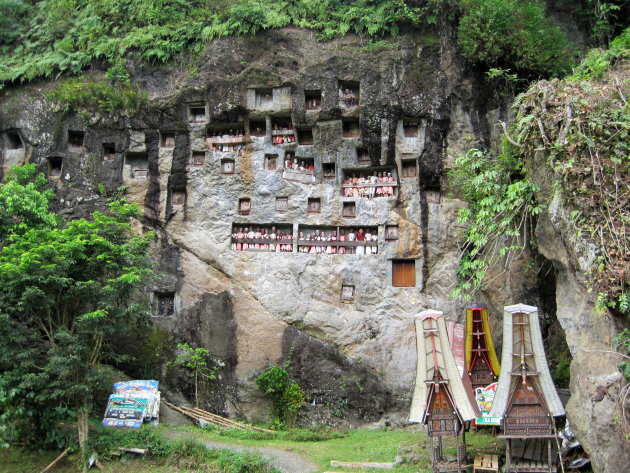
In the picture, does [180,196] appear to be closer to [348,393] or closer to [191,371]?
[191,371]

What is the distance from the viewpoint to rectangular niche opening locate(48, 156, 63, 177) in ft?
71.1

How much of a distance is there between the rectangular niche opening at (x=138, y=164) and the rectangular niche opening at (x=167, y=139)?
0.74 meters

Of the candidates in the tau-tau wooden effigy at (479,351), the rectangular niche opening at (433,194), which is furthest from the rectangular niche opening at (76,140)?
the tau-tau wooden effigy at (479,351)

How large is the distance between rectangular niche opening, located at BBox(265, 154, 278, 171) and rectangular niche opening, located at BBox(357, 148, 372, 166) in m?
2.85

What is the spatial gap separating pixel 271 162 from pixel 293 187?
129 cm

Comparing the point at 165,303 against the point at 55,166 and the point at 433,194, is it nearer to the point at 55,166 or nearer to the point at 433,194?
the point at 55,166

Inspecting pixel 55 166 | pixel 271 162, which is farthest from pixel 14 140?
pixel 271 162

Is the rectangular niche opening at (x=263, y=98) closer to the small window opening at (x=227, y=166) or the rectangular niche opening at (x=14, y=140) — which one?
the small window opening at (x=227, y=166)

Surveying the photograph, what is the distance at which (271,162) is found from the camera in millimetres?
21531

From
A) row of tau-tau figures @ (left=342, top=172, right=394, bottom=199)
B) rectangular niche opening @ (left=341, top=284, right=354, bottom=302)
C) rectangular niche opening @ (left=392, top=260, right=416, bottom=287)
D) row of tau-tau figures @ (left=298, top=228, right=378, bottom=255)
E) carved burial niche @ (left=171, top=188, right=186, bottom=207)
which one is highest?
row of tau-tau figures @ (left=342, top=172, right=394, bottom=199)

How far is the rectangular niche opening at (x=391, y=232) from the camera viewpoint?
808 inches

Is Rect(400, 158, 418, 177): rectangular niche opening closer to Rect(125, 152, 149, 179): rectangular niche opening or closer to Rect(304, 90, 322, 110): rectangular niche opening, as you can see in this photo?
Rect(304, 90, 322, 110): rectangular niche opening

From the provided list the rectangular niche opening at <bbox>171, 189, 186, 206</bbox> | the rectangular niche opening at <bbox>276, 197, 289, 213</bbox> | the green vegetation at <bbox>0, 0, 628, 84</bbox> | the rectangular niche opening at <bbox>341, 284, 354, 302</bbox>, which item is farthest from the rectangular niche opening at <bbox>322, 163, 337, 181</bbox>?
the rectangular niche opening at <bbox>171, 189, 186, 206</bbox>

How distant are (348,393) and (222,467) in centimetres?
533
